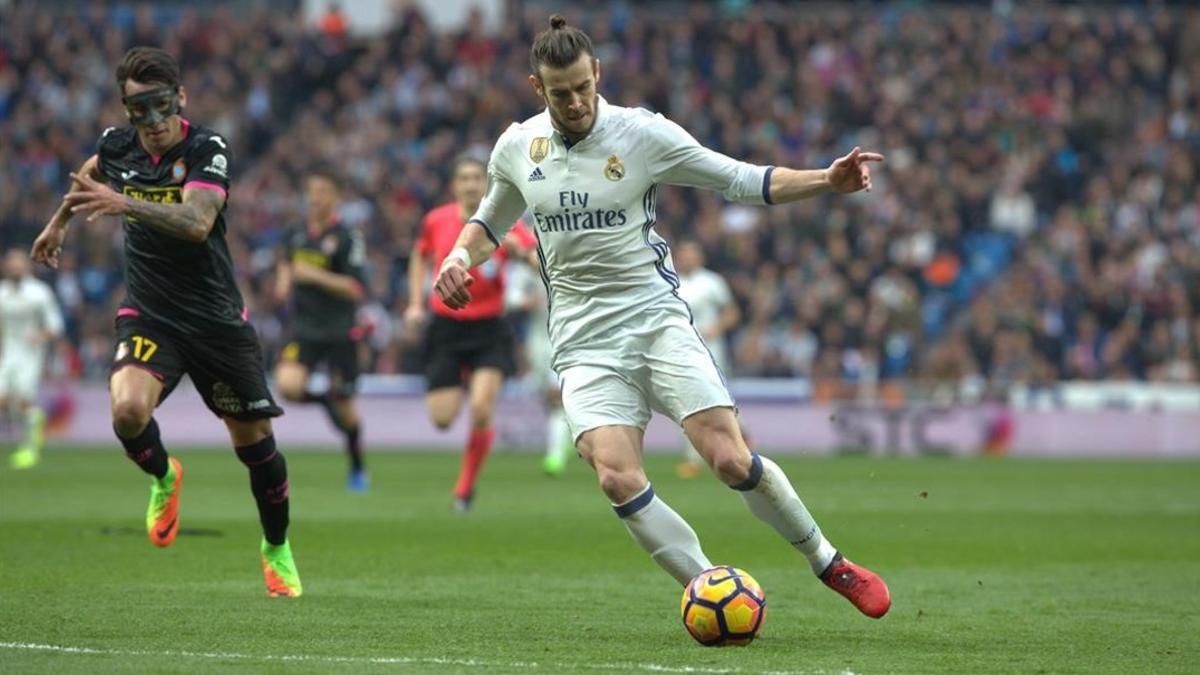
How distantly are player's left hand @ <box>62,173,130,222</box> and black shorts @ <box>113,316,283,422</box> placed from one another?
3.46ft

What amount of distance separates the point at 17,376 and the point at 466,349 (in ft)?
29.8

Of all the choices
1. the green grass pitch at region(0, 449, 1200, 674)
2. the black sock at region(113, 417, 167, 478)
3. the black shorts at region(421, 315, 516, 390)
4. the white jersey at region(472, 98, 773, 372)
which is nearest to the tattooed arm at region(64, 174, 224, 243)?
the black sock at region(113, 417, 167, 478)

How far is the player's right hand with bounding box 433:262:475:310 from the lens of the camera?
821 centimetres

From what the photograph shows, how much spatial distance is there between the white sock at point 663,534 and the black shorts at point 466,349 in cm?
794

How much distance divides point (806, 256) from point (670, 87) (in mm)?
Answer: 5204

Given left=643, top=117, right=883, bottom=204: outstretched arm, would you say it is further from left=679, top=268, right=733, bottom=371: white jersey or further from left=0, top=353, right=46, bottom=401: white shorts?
left=0, top=353, right=46, bottom=401: white shorts

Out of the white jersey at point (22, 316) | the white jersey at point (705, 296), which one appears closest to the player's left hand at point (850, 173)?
the white jersey at point (705, 296)

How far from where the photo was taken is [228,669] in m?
6.96

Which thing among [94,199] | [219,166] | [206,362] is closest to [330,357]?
[206,362]

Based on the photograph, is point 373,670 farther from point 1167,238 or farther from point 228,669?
point 1167,238

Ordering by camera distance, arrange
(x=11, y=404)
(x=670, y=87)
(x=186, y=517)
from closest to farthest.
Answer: (x=186, y=517) → (x=11, y=404) → (x=670, y=87)

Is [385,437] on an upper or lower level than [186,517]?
lower

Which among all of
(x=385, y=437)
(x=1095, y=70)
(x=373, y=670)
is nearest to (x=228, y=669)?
(x=373, y=670)

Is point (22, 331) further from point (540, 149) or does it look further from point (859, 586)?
point (859, 586)
